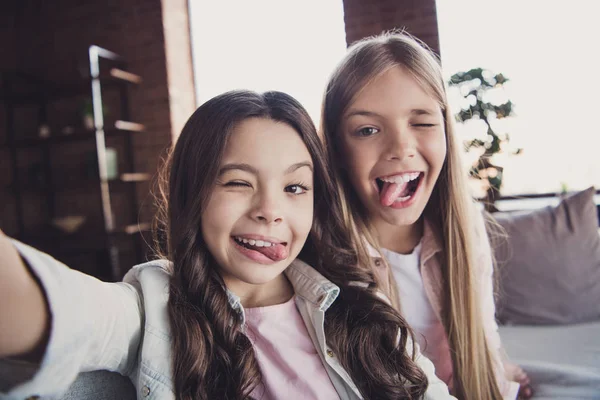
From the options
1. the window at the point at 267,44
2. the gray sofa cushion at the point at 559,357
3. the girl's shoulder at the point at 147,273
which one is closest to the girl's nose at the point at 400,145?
the girl's shoulder at the point at 147,273

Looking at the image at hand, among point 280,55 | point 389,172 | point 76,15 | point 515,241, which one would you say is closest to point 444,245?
point 389,172

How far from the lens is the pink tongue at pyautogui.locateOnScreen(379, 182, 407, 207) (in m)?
1.14

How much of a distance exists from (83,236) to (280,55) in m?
2.19

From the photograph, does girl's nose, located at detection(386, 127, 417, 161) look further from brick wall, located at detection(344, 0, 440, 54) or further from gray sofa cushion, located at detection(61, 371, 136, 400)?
brick wall, located at detection(344, 0, 440, 54)

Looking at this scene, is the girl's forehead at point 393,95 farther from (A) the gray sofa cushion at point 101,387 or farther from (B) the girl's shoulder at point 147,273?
(A) the gray sofa cushion at point 101,387

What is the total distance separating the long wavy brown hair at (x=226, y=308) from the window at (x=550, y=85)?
2.18 meters

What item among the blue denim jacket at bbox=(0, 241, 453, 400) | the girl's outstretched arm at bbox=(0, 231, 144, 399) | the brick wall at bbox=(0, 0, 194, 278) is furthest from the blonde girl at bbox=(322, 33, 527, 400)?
the brick wall at bbox=(0, 0, 194, 278)

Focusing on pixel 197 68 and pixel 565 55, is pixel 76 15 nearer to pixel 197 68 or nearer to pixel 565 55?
pixel 197 68

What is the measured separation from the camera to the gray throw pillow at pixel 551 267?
5.76 ft

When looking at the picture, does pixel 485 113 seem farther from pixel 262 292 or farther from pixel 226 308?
pixel 226 308

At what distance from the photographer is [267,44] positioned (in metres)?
3.51

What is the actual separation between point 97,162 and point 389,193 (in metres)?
2.88

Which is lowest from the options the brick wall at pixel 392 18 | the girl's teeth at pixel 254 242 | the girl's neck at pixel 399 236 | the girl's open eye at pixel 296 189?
the girl's neck at pixel 399 236

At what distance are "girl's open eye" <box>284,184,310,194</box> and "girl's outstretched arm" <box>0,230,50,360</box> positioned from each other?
1.70ft
